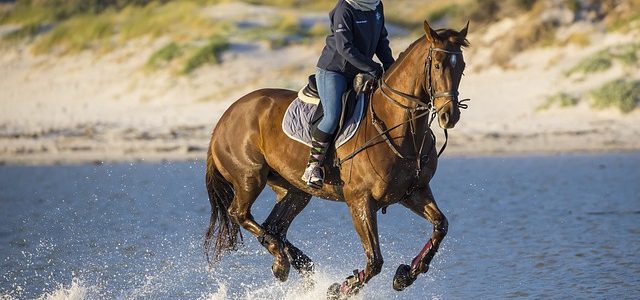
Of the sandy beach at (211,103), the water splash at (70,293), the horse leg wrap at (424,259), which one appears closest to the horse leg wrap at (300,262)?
the horse leg wrap at (424,259)

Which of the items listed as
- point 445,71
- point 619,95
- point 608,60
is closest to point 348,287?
point 445,71

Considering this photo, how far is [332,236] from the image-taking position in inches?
485

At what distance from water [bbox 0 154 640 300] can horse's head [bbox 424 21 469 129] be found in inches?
96.2

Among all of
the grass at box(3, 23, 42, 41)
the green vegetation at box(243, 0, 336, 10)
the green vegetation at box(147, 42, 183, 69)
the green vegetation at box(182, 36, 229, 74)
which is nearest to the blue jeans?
the green vegetation at box(182, 36, 229, 74)

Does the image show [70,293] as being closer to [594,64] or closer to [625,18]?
[594,64]

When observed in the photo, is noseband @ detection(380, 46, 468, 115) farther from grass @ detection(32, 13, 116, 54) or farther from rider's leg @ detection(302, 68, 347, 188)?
grass @ detection(32, 13, 116, 54)

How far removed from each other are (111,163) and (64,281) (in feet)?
26.7

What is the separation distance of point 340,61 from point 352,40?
0.59ft

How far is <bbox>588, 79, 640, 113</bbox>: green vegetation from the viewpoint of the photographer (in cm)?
1718

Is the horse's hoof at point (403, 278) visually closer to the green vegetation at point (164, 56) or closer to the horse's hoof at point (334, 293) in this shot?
the horse's hoof at point (334, 293)

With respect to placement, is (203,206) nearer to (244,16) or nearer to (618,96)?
(618,96)

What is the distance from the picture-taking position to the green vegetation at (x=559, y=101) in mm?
17812

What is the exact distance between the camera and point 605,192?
14680mm

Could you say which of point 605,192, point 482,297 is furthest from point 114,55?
point 482,297
